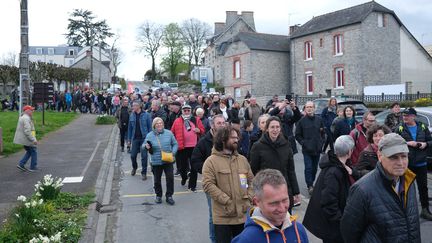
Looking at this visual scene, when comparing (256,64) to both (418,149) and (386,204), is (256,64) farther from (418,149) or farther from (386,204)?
(386,204)

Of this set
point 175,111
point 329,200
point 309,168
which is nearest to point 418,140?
point 309,168

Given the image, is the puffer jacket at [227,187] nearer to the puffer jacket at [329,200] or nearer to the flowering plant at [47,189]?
the puffer jacket at [329,200]

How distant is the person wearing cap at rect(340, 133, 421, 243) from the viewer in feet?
11.4

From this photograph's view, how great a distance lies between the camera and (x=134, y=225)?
25.8 ft

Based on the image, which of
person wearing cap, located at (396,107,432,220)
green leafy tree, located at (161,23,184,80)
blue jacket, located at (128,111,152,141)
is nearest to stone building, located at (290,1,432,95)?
blue jacket, located at (128,111,152,141)

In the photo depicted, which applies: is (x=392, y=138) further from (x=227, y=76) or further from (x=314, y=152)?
(x=227, y=76)

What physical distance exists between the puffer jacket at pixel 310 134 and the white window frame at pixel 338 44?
34177 mm

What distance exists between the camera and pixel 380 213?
3479mm

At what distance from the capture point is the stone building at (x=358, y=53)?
40.4 meters

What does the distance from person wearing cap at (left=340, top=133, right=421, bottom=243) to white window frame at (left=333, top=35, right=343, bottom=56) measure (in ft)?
132

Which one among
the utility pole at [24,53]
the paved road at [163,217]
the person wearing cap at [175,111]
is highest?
the utility pole at [24,53]

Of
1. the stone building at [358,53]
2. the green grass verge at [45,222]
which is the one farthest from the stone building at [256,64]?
the green grass verge at [45,222]

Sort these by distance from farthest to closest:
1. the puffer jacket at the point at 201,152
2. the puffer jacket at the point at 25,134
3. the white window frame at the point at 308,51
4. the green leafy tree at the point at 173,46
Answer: the green leafy tree at the point at 173,46 < the white window frame at the point at 308,51 < the puffer jacket at the point at 25,134 < the puffer jacket at the point at 201,152

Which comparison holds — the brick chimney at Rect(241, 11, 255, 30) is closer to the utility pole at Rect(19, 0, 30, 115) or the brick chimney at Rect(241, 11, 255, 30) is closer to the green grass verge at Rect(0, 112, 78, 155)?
the green grass verge at Rect(0, 112, 78, 155)
